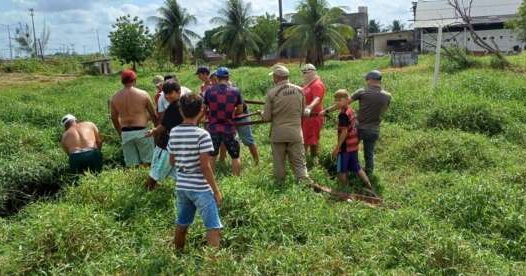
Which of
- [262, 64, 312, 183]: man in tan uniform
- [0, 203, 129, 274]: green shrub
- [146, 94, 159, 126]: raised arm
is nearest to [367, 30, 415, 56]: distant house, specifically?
[146, 94, 159, 126]: raised arm

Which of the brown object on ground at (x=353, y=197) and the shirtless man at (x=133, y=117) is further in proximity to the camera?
the shirtless man at (x=133, y=117)

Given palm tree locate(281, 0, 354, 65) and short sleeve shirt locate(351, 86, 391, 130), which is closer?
short sleeve shirt locate(351, 86, 391, 130)

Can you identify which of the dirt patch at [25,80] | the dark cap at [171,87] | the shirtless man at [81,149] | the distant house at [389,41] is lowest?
the shirtless man at [81,149]

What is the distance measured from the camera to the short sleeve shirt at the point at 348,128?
621 centimetres

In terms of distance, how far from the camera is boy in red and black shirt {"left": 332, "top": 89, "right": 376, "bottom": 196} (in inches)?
244

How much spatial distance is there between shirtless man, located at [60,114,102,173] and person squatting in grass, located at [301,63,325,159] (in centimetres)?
303

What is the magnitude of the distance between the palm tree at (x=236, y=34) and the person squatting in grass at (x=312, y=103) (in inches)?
1274

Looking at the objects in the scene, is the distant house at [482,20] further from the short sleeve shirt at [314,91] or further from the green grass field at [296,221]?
the short sleeve shirt at [314,91]

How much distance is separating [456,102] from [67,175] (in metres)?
7.61

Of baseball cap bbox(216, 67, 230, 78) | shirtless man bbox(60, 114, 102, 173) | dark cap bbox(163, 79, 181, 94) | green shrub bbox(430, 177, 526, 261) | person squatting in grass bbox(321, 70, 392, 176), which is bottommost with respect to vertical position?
green shrub bbox(430, 177, 526, 261)

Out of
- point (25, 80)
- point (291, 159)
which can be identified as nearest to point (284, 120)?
point (291, 159)

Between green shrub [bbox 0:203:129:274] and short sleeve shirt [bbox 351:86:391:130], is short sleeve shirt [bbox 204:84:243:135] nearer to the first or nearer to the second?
short sleeve shirt [bbox 351:86:391:130]

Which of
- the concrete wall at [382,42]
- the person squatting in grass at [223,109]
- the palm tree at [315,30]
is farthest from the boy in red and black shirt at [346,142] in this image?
the concrete wall at [382,42]

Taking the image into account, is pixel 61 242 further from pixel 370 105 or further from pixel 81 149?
pixel 370 105
